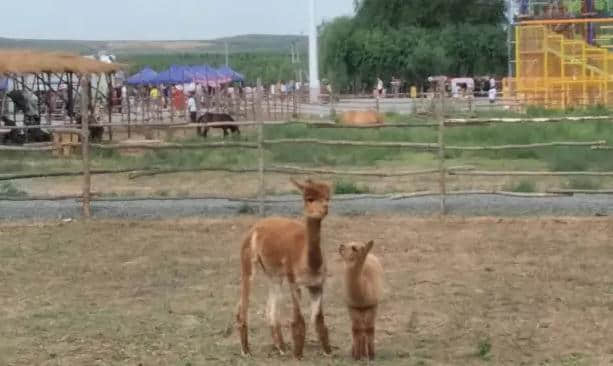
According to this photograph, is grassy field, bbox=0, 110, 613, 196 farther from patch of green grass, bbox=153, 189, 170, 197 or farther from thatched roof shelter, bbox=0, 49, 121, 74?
thatched roof shelter, bbox=0, 49, 121, 74

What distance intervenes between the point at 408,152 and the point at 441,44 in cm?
4165

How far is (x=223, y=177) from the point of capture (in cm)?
1888

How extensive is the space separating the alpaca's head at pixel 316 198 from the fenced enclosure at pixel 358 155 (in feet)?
24.9

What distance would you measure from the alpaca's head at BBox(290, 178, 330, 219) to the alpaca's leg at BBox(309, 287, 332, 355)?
21.3 inches

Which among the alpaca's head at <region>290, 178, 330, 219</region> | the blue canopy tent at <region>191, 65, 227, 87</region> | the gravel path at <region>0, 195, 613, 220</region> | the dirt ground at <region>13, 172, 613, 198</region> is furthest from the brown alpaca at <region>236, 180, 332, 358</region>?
the blue canopy tent at <region>191, 65, 227, 87</region>

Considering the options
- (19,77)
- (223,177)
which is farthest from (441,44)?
(223,177)

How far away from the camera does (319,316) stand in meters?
6.83

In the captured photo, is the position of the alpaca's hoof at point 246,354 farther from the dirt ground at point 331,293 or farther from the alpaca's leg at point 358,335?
the alpaca's leg at point 358,335

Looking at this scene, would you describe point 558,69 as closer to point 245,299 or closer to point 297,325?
point 245,299

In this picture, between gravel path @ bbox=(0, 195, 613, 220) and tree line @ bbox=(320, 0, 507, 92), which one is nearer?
gravel path @ bbox=(0, 195, 613, 220)

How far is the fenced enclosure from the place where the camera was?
14.2m

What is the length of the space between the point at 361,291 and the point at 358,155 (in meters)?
14.8

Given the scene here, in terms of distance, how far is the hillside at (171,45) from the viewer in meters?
111

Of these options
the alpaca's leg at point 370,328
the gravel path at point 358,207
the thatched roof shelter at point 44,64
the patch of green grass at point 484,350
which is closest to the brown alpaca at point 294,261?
the alpaca's leg at point 370,328
